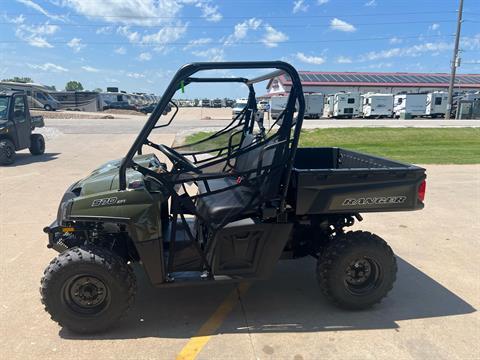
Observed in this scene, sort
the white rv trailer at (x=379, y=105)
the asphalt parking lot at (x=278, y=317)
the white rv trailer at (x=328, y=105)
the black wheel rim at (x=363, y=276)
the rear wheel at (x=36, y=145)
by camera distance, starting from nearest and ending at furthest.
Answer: the asphalt parking lot at (x=278, y=317) < the black wheel rim at (x=363, y=276) < the rear wheel at (x=36, y=145) < the white rv trailer at (x=379, y=105) < the white rv trailer at (x=328, y=105)

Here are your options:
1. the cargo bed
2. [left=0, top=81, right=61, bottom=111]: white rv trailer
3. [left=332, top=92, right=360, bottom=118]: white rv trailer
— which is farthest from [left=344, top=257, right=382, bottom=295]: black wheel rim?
[left=0, top=81, right=61, bottom=111]: white rv trailer

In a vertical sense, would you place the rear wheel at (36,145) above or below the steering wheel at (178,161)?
below

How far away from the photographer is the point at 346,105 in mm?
37594

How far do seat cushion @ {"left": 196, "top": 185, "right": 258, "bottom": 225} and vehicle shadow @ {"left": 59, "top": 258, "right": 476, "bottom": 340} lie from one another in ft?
2.79

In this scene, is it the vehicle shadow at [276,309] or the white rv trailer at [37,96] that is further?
the white rv trailer at [37,96]

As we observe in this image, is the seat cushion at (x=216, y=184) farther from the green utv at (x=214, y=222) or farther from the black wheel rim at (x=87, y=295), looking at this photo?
the black wheel rim at (x=87, y=295)

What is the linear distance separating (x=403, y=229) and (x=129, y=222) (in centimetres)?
414

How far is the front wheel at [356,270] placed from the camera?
11.1 ft

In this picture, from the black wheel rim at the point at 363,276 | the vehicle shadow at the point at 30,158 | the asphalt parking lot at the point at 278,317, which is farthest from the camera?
the vehicle shadow at the point at 30,158

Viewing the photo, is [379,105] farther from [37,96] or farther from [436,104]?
[37,96]

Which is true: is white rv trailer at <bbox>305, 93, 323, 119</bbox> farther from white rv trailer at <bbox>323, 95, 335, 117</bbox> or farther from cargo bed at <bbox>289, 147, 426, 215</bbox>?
cargo bed at <bbox>289, 147, 426, 215</bbox>

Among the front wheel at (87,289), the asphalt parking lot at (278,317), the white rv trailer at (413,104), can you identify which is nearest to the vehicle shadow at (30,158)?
the asphalt parking lot at (278,317)

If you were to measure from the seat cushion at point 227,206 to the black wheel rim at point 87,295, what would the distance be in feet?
3.19

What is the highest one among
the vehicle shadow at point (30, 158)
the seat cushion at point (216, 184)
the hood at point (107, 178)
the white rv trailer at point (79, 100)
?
the white rv trailer at point (79, 100)
